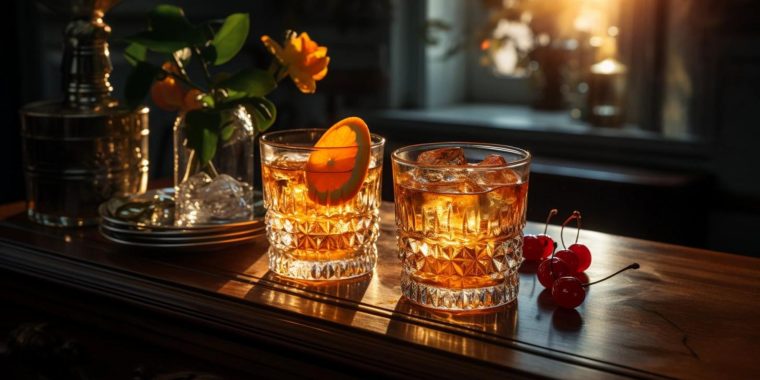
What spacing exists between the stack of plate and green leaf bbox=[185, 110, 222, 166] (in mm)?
99

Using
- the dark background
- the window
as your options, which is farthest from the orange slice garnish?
the window

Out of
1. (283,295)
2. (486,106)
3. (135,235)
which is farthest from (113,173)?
(486,106)

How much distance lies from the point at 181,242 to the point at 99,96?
0.37 meters

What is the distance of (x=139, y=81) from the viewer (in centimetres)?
122

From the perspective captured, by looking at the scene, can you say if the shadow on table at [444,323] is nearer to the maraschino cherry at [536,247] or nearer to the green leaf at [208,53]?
the maraschino cherry at [536,247]

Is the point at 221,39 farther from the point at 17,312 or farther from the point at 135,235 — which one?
the point at 17,312

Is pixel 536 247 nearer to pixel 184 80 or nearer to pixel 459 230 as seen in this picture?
pixel 459 230

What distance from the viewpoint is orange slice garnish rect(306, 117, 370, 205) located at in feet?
3.29

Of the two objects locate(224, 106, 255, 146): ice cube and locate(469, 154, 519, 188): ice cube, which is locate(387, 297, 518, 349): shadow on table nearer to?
locate(469, 154, 519, 188): ice cube

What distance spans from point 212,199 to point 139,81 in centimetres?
19

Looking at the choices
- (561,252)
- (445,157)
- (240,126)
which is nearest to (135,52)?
(240,126)

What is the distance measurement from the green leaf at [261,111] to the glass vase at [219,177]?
11 mm

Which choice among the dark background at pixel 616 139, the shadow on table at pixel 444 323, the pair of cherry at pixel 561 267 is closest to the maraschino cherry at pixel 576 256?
the pair of cherry at pixel 561 267

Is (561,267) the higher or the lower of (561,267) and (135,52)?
the lower
